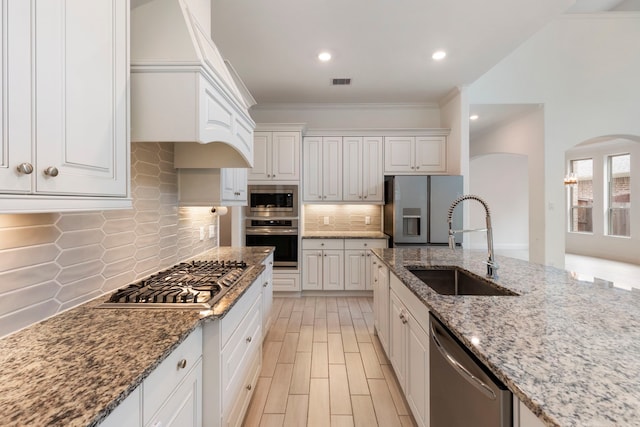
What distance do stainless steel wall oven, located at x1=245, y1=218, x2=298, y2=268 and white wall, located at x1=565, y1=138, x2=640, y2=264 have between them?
815 cm

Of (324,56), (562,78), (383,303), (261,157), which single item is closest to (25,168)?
(383,303)

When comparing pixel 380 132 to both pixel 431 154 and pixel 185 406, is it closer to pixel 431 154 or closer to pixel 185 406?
pixel 431 154

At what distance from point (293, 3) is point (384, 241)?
3.08m

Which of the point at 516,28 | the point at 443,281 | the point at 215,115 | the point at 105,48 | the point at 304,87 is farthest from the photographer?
the point at 304,87

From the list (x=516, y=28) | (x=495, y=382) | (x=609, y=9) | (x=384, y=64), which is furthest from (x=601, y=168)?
(x=495, y=382)

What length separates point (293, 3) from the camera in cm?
238

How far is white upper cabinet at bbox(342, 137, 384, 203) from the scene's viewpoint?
4.46 meters

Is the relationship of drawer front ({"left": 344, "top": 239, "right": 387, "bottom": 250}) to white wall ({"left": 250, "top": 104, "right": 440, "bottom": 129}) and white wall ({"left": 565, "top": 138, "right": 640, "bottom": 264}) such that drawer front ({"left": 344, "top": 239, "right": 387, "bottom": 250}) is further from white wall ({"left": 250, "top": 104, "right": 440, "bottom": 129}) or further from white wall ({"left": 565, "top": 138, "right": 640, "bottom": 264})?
white wall ({"left": 565, "top": 138, "right": 640, "bottom": 264})

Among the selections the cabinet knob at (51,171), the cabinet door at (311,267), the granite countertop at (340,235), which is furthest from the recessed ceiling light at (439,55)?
the cabinet knob at (51,171)

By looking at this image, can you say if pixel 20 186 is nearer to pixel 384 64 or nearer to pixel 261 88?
pixel 384 64

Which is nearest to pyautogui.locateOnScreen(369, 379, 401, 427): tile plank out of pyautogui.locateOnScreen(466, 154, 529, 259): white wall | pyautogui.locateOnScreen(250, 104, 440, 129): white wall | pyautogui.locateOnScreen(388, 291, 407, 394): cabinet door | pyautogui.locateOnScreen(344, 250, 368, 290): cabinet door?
pyautogui.locateOnScreen(388, 291, 407, 394): cabinet door

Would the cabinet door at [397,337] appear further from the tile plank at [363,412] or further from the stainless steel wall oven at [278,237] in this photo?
the stainless steel wall oven at [278,237]

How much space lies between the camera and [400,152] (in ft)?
14.6

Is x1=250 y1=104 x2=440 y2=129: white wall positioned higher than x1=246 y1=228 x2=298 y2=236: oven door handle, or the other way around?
x1=250 y1=104 x2=440 y2=129: white wall
